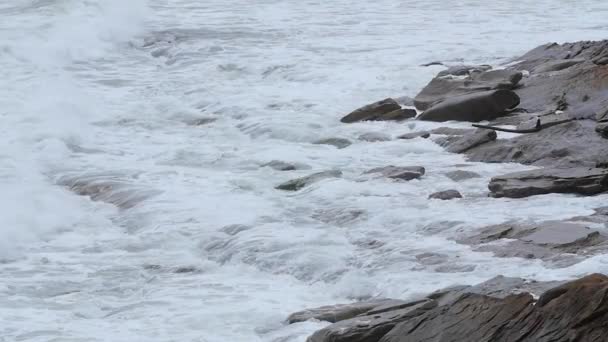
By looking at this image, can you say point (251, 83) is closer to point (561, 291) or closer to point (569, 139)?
point (569, 139)

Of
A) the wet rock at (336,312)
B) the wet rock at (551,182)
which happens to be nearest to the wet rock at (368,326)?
the wet rock at (336,312)

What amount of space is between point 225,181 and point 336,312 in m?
3.34

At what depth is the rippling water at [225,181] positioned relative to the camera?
626 cm

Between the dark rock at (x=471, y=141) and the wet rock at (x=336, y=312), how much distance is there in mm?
3448

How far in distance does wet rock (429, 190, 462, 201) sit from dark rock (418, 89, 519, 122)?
212 centimetres

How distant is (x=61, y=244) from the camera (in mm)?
7555

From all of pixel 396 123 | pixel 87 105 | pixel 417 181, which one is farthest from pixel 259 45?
pixel 417 181

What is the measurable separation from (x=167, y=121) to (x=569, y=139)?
423cm

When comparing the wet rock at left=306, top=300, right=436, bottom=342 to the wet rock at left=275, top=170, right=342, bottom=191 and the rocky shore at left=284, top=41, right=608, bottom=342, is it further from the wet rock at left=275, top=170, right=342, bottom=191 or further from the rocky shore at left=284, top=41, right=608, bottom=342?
the wet rock at left=275, top=170, right=342, bottom=191

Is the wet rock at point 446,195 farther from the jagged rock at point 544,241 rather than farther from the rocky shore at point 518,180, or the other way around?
the jagged rock at point 544,241

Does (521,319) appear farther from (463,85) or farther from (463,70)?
(463,70)

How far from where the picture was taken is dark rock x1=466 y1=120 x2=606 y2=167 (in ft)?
27.1

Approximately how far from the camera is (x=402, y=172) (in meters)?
8.51

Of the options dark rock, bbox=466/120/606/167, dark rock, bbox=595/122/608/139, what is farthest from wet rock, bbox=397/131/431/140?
dark rock, bbox=595/122/608/139
